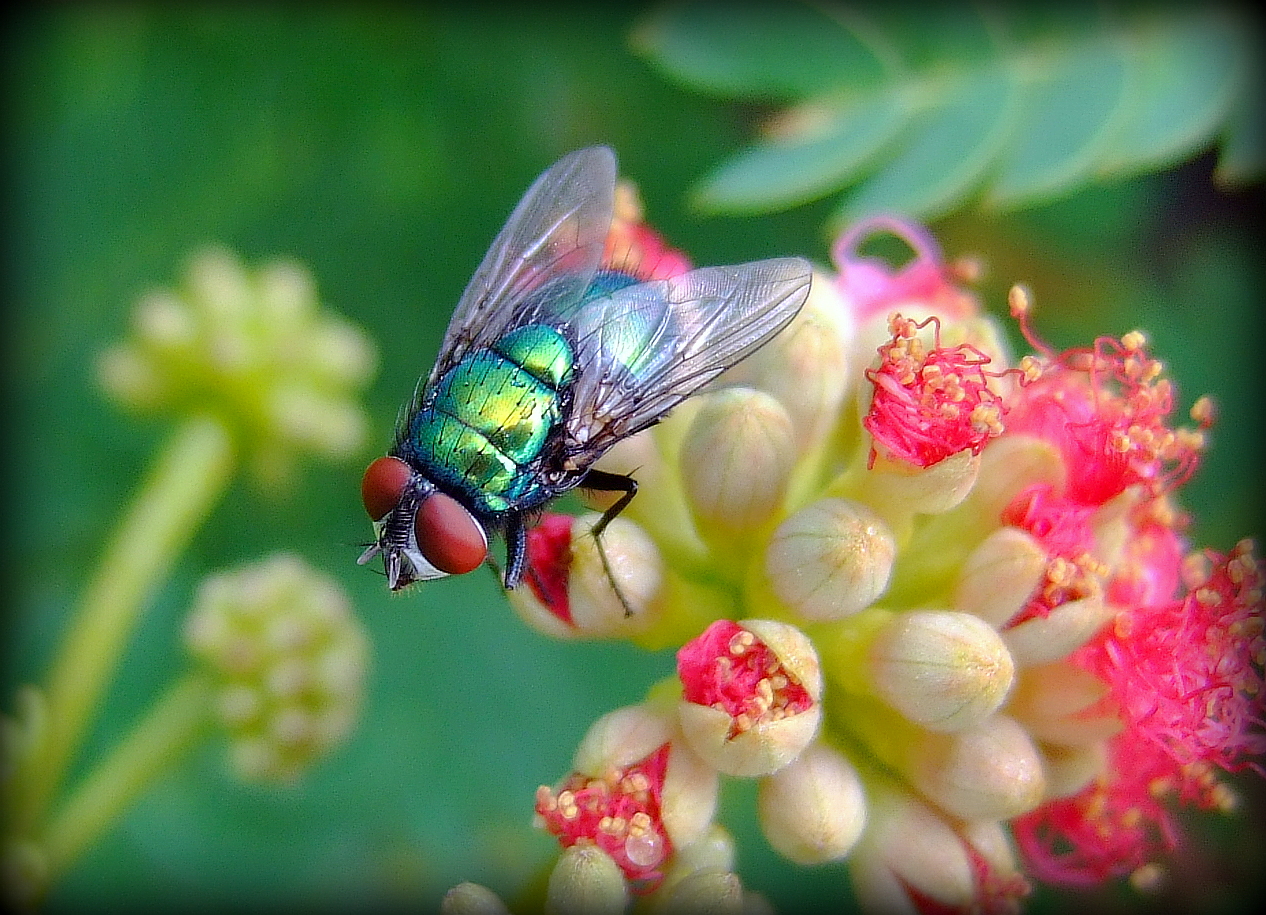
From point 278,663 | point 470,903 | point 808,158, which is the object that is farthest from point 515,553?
point 278,663

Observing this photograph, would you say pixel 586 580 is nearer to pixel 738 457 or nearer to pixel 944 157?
pixel 738 457

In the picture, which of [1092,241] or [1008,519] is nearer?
[1008,519]

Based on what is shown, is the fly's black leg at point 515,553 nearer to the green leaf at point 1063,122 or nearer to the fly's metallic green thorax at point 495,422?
the fly's metallic green thorax at point 495,422

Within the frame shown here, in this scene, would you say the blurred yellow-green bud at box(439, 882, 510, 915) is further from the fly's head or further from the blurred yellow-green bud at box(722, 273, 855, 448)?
the blurred yellow-green bud at box(722, 273, 855, 448)

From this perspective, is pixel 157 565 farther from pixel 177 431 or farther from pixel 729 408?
pixel 729 408

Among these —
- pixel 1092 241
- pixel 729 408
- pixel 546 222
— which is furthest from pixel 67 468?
pixel 1092 241

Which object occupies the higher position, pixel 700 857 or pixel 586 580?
pixel 586 580

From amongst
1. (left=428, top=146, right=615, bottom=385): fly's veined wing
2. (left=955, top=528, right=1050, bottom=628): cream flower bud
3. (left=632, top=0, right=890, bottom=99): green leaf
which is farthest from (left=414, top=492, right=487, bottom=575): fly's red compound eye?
(left=632, top=0, right=890, bottom=99): green leaf
